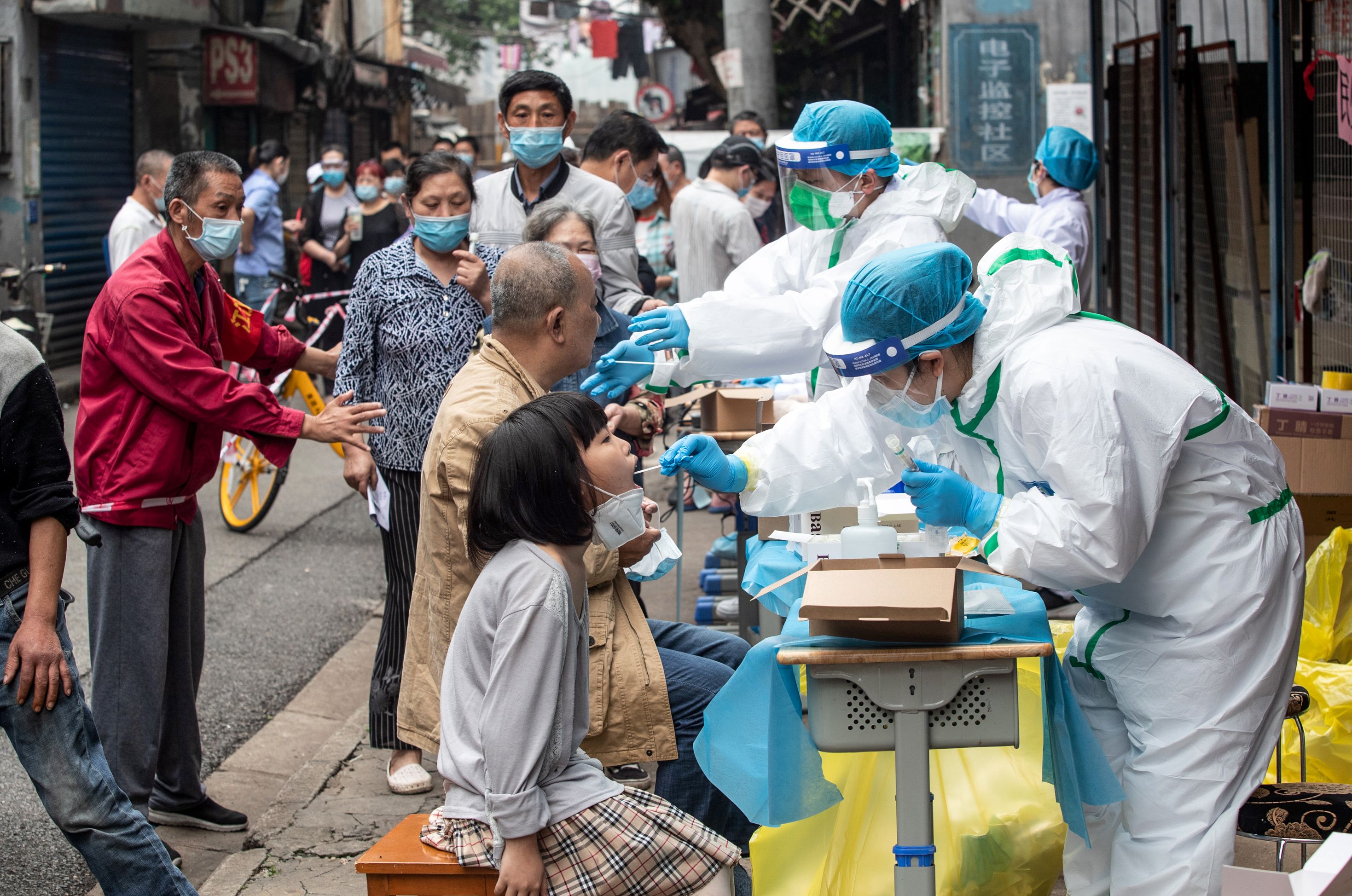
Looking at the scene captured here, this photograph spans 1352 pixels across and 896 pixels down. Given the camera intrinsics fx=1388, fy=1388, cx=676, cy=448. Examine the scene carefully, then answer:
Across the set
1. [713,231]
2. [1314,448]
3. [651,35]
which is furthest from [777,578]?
[651,35]

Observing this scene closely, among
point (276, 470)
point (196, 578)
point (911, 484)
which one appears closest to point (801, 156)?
point (911, 484)

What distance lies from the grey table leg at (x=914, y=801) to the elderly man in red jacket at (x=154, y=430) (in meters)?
1.78

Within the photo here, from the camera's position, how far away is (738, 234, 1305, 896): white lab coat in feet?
8.86

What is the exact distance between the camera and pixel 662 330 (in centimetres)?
380

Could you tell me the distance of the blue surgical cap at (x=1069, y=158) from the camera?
285 inches

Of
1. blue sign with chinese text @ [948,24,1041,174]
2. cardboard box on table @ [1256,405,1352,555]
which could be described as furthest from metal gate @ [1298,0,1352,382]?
blue sign with chinese text @ [948,24,1041,174]

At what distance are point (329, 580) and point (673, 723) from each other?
162 inches

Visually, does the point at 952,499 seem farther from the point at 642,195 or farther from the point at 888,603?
the point at 642,195

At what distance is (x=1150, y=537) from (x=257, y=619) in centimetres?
454

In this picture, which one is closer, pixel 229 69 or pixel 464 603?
pixel 464 603

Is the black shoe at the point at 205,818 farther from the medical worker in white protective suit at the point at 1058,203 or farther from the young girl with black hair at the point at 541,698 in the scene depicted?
the medical worker in white protective suit at the point at 1058,203

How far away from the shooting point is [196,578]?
13.3 ft

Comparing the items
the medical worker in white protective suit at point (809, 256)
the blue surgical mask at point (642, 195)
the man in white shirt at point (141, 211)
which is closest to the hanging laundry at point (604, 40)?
the blue surgical mask at point (642, 195)

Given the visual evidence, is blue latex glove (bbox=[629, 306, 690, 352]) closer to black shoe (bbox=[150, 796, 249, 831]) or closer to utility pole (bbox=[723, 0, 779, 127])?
black shoe (bbox=[150, 796, 249, 831])
